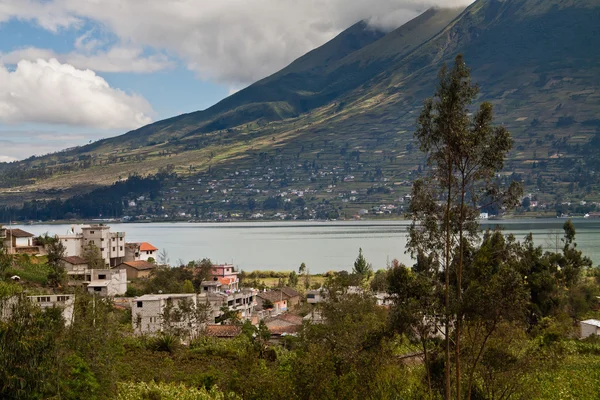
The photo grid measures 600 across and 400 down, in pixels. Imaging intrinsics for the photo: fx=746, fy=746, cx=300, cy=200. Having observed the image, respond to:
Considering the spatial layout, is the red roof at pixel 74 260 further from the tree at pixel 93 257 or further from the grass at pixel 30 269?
the grass at pixel 30 269

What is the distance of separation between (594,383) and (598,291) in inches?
1089

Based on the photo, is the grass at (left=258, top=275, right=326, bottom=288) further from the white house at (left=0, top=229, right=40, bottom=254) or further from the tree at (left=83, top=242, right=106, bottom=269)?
the white house at (left=0, top=229, right=40, bottom=254)

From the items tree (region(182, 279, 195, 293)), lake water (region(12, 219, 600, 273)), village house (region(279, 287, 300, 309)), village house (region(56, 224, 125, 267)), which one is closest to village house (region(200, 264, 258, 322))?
tree (region(182, 279, 195, 293))

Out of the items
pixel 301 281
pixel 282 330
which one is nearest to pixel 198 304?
pixel 282 330

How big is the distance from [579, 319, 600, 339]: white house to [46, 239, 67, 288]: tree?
27144mm

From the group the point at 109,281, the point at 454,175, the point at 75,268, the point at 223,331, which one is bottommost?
the point at 223,331

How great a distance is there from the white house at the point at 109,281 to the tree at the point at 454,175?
3376 centimetres

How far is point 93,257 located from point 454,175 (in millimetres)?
41957

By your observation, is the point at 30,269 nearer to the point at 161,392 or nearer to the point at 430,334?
the point at 161,392

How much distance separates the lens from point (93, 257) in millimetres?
52531

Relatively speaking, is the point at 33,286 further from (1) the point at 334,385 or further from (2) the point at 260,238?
(2) the point at 260,238

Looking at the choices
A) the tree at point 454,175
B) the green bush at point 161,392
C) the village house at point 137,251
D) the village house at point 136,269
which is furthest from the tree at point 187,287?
the tree at point 454,175

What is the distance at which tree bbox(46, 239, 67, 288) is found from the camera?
4103 centimetres

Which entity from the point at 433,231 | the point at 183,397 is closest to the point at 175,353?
the point at 183,397
